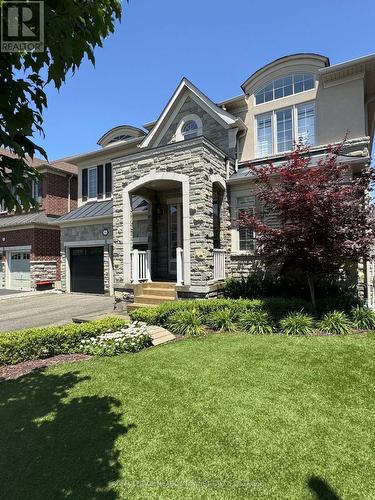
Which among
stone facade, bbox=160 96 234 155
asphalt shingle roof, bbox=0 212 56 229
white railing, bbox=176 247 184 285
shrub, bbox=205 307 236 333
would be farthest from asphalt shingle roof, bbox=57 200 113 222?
shrub, bbox=205 307 236 333

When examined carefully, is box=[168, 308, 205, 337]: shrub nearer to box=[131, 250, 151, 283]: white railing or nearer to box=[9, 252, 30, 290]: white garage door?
box=[131, 250, 151, 283]: white railing

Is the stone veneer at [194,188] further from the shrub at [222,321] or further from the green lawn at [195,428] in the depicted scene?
the green lawn at [195,428]

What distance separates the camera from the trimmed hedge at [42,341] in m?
6.12

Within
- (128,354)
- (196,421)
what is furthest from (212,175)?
(196,421)

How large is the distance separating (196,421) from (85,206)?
52.7 ft

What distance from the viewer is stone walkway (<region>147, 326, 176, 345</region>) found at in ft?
23.0

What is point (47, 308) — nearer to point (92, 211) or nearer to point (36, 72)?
point (92, 211)

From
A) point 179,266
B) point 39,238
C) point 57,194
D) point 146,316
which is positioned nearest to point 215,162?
point 179,266

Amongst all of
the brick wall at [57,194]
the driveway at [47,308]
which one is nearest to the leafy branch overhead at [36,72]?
the driveway at [47,308]

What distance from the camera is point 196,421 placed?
3.72 meters

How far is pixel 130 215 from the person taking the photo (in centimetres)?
1135

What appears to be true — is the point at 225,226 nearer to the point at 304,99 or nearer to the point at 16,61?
the point at 304,99

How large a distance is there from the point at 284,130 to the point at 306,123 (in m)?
0.84

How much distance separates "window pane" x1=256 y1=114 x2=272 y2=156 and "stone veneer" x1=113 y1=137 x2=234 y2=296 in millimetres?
2004
